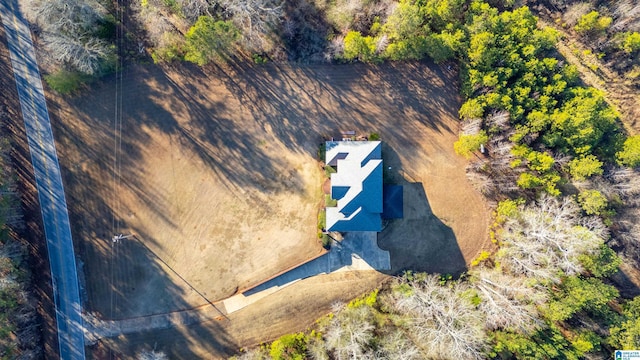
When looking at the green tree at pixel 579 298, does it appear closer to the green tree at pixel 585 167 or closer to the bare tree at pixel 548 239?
the bare tree at pixel 548 239

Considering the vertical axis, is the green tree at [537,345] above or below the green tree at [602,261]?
below

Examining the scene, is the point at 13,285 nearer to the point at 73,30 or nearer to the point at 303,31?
the point at 73,30

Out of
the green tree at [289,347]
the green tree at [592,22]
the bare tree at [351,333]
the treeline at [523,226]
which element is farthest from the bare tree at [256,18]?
the green tree at [592,22]

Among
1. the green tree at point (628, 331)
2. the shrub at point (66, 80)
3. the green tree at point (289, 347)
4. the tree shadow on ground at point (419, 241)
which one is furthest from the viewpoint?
the tree shadow on ground at point (419, 241)

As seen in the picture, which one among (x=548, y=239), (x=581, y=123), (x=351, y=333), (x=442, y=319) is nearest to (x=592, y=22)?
(x=581, y=123)

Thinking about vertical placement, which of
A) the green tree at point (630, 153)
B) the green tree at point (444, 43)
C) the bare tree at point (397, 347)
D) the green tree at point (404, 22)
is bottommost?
the bare tree at point (397, 347)
